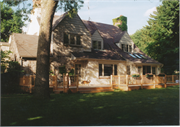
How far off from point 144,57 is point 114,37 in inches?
208

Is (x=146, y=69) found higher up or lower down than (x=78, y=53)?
lower down

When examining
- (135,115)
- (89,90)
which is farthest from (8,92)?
(135,115)

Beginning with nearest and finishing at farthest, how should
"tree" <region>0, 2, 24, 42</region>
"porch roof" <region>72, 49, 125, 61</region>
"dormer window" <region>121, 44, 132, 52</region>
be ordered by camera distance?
"porch roof" <region>72, 49, 125, 61</region>
"dormer window" <region>121, 44, 132, 52</region>
"tree" <region>0, 2, 24, 42</region>

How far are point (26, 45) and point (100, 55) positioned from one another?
26.7 ft

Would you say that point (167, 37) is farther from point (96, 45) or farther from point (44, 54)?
point (44, 54)

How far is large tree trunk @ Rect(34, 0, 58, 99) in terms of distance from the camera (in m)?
9.20

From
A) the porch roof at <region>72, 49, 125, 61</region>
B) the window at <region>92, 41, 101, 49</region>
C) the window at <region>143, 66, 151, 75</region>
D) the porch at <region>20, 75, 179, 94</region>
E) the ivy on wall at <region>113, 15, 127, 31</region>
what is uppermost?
the ivy on wall at <region>113, 15, 127, 31</region>

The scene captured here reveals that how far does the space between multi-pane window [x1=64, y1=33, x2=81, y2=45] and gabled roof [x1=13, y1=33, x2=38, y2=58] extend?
335 centimetres

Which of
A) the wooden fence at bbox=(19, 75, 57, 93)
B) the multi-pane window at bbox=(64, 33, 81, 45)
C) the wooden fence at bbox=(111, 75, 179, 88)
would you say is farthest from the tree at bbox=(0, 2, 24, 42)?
the wooden fence at bbox=(111, 75, 179, 88)

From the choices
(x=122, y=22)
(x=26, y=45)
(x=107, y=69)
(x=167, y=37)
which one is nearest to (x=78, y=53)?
(x=107, y=69)

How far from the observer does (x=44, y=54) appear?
9.34m

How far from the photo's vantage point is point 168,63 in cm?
2692

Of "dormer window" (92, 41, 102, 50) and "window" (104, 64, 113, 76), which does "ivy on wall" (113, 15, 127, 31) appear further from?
"window" (104, 64, 113, 76)

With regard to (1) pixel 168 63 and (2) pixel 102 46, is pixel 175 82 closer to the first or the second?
(1) pixel 168 63
